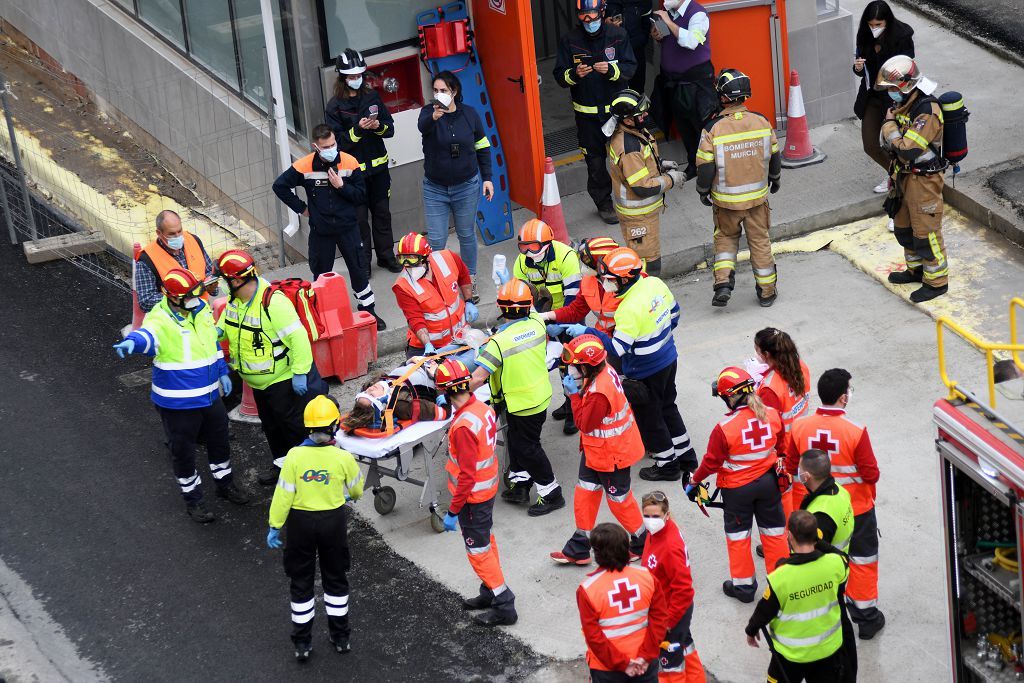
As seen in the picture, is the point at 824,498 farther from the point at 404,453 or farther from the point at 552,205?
the point at 552,205

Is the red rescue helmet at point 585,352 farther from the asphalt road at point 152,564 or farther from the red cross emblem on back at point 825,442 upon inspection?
the asphalt road at point 152,564

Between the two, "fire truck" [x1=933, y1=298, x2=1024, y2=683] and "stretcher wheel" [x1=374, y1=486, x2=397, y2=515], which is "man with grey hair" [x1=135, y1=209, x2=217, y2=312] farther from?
"fire truck" [x1=933, y1=298, x2=1024, y2=683]

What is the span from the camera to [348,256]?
11.9 metres

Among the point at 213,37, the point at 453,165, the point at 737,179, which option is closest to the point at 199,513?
the point at 453,165

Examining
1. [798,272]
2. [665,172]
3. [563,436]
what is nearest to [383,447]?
[563,436]

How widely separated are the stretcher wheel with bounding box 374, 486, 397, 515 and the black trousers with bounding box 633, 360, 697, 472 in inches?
69.2

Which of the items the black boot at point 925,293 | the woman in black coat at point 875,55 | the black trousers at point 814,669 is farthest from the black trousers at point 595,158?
A: the black trousers at point 814,669

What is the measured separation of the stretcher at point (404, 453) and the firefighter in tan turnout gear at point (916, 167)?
3397 mm

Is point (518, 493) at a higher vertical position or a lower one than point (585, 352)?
lower

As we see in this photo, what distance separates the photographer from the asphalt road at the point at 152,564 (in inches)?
341

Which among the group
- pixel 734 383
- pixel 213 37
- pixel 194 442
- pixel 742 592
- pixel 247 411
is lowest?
pixel 742 592

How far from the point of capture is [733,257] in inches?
480

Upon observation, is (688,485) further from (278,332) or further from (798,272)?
(798,272)

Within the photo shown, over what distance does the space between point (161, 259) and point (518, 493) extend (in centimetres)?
310
